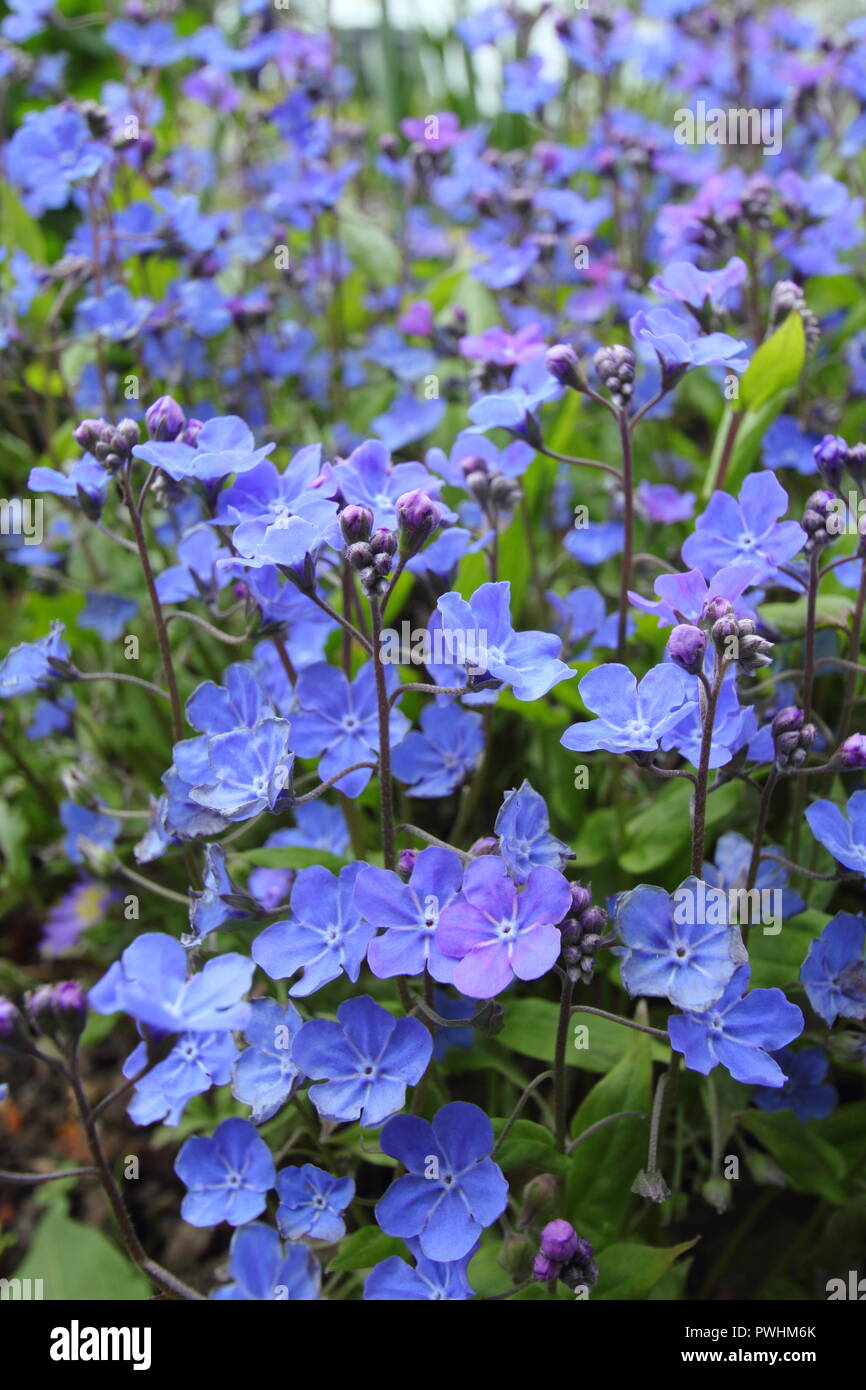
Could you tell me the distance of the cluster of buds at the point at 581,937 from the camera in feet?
3.96

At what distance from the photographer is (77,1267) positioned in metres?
1.67

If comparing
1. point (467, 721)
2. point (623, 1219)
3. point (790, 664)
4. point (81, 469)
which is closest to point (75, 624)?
point (81, 469)

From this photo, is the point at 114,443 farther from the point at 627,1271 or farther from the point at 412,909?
the point at 627,1271

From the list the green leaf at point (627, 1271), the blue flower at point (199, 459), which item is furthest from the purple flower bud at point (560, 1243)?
the blue flower at point (199, 459)

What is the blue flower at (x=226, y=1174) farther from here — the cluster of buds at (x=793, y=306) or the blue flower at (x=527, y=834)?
the cluster of buds at (x=793, y=306)

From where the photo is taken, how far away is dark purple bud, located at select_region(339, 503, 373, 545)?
1.23m

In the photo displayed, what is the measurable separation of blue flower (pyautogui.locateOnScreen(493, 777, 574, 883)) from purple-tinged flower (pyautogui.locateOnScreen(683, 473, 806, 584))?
1.20 ft

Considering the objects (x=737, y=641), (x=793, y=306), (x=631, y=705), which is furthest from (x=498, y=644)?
(x=793, y=306)

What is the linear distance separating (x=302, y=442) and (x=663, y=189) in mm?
1223

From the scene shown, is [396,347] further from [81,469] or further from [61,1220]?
[61,1220]

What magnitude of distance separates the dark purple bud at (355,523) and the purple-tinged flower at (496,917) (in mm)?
358

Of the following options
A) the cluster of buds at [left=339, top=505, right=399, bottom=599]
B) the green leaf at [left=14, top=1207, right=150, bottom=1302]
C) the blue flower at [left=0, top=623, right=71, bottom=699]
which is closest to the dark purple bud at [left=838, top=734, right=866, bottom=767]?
the cluster of buds at [left=339, top=505, right=399, bottom=599]

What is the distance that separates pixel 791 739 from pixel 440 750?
0.54 metres

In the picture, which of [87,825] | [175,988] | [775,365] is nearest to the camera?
[175,988]
